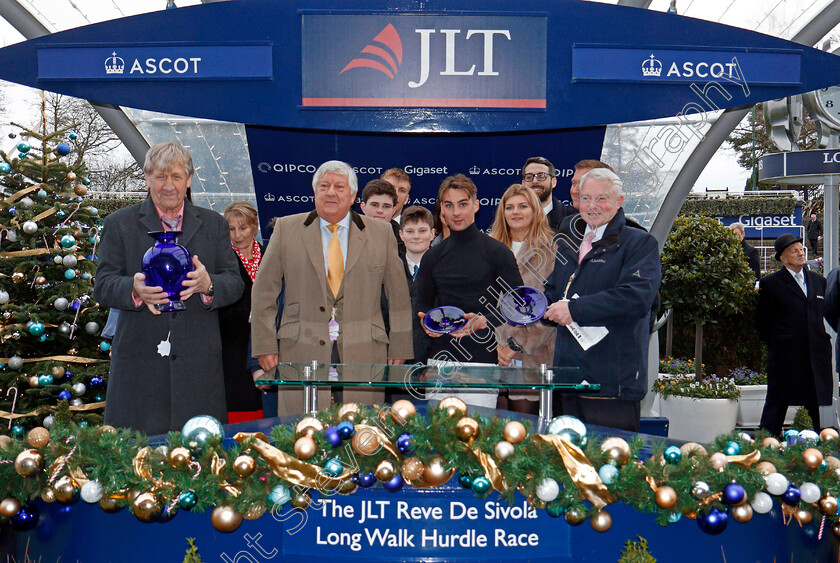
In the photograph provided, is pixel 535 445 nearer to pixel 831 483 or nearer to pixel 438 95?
pixel 831 483

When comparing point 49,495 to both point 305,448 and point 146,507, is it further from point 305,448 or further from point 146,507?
point 305,448

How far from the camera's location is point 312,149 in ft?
18.6

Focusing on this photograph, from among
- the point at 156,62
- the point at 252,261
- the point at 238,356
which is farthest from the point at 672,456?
the point at 156,62

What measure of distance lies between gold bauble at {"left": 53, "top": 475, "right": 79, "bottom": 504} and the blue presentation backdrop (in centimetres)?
367

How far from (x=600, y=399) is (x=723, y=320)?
613cm

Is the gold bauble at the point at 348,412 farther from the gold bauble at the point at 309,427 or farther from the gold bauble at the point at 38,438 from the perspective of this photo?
the gold bauble at the point at 38,438

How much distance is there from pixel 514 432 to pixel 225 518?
83 cm

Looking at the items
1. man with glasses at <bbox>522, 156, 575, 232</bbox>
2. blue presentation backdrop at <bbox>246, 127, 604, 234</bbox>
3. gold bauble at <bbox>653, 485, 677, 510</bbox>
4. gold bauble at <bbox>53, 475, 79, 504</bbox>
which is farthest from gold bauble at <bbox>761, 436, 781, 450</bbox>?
blue presentation backdrop at <bbox>246, 127, 604, 234</bbox>

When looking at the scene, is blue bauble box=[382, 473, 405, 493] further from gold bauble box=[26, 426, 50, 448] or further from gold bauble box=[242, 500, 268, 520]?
gold bauble box=[26, 426, 50, 448]

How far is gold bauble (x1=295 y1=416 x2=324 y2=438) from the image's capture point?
2221mm

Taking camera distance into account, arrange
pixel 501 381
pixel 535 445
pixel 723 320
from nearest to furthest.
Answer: pixel 535 445 < pixel 501 381 < pixel 723 320

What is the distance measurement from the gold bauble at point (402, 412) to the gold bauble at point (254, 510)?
0.44 meters

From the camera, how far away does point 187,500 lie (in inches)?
84.0

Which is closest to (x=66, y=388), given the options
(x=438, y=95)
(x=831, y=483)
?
(x=438, y=95)
